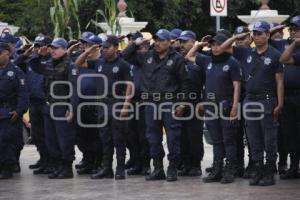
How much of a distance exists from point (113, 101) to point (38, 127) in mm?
1740

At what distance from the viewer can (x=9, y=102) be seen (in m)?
11.7

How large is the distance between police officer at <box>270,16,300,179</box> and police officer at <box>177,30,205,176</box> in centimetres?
113

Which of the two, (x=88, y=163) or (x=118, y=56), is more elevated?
(x=118, y=56)

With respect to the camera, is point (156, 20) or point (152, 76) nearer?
point (152, 76)

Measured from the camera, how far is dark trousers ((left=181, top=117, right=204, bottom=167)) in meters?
11.6

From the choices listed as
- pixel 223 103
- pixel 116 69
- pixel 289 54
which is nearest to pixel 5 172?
pixel 116 69

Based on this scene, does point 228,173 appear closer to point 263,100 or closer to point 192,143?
point 192,143

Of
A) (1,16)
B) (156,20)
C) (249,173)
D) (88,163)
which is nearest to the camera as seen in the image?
(249,173)

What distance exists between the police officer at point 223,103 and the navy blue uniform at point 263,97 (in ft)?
0.82

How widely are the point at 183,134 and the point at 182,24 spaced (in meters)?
17.6

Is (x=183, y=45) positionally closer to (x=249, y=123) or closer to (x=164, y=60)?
(x=164, y=60)

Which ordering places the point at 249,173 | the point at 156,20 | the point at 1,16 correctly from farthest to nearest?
the point at 1,16
the point at 156,20
the point at 249,173

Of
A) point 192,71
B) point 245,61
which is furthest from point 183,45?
point 245,61

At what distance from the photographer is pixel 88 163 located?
40.2ft
